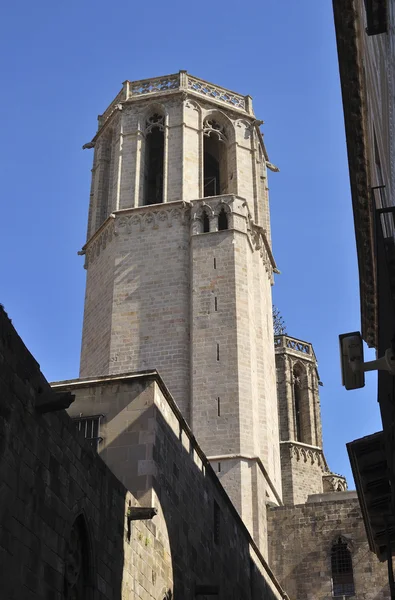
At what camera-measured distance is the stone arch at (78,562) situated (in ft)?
34.6

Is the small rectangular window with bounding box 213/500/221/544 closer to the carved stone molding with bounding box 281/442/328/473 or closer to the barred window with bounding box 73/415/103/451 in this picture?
the barred window with bounding box 73/415/103/451

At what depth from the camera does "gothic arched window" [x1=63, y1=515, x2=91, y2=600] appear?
34.6 feet

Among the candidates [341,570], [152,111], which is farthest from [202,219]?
[341,570]

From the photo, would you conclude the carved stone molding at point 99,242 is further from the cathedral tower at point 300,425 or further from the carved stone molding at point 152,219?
the cathedral tower at point 300,425

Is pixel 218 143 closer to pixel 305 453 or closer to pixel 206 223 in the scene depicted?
pixel 206 223

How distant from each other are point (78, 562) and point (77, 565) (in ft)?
0.19

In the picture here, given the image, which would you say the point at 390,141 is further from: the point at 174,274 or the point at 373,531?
the point at 174,274

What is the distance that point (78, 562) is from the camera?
10.9 m

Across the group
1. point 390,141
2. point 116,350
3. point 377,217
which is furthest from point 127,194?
point 377,217

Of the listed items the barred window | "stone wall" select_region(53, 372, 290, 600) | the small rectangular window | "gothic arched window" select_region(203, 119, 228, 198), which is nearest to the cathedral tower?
"gothic arched window" select_region(203, 119, 228, 198)

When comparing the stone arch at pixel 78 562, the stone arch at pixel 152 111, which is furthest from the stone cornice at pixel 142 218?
the stone arch at pixel 78 562

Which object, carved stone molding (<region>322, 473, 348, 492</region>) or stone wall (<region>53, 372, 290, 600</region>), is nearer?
stone wall (<region>53, 372, 290, 600</region>)

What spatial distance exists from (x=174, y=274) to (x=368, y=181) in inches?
521

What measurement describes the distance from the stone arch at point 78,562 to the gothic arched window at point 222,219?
66.3 feet
